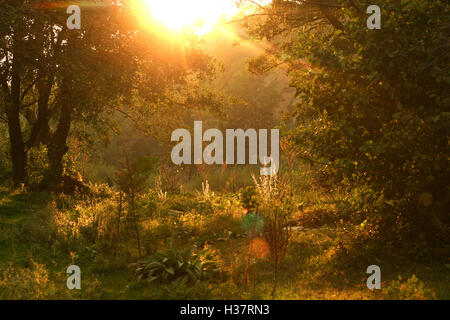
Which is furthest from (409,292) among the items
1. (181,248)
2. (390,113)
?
(181,248)

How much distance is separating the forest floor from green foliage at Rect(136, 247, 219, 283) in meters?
0.14

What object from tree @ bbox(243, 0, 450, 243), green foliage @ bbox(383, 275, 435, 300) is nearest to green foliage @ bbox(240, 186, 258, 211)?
tree @ bbox(243, 0, 450, 243)

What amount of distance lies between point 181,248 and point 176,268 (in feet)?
6.85

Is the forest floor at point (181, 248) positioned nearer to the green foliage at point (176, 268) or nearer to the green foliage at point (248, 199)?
the green foliage at point (176, 268)

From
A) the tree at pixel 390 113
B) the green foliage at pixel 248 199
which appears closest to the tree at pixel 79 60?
the green foliage at pixel 248 199

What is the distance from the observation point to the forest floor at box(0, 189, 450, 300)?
5.53 meters

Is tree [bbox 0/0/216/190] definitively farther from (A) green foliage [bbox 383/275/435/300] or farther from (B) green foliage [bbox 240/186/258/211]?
(A) green foliage [bbox 383/275/435/300]

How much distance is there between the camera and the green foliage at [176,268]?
6016 millimetres

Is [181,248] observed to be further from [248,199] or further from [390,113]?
[390,113]

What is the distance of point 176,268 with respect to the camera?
6133 mm
